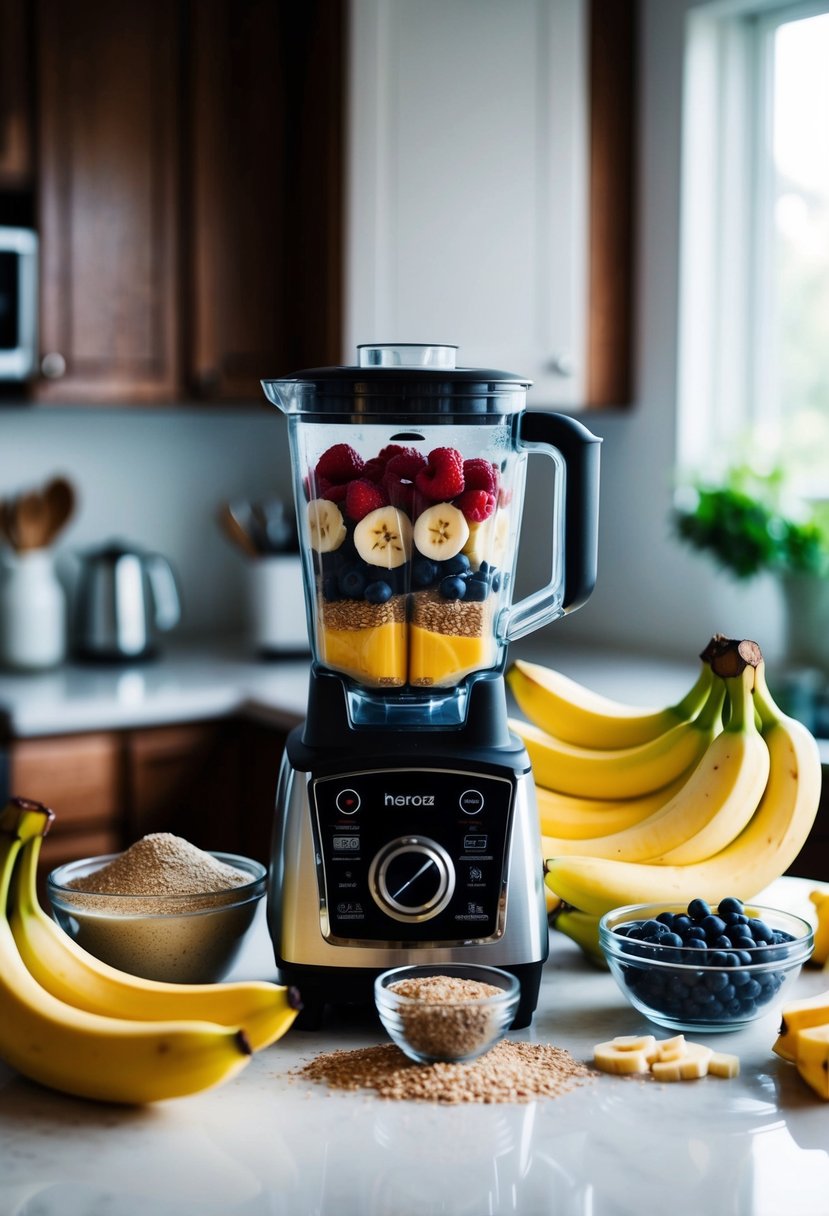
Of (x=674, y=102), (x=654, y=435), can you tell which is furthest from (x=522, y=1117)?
(x=674, y=102)

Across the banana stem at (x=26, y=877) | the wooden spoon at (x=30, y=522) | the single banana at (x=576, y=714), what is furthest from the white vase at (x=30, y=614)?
the banana stem at (x=26, y=877)

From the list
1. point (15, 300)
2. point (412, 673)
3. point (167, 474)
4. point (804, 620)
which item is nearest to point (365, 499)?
point (412, 673)

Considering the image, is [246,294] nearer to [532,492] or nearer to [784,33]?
[532,492]

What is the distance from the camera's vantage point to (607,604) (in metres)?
3.13

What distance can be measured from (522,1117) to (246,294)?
2411 mm

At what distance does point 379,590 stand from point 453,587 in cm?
6

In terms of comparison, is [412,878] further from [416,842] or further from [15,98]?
[15,98]

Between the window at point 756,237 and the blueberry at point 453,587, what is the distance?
68.4 inches

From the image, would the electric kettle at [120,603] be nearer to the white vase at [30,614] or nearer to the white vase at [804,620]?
the white vase at [30,614]

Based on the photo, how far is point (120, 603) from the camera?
2949 millimetres

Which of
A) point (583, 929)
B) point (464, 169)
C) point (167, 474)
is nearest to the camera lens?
point (583, 929)

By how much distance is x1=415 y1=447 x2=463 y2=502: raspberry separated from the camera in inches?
40.2

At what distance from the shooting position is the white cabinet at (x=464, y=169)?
271cm

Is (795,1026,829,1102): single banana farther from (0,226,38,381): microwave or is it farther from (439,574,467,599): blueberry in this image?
(0,226,38,381): microwave
